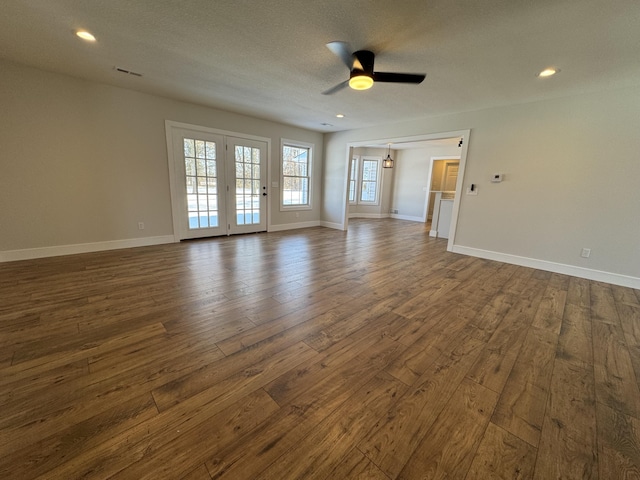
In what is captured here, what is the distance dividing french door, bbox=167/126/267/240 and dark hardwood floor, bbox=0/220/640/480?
2198mm

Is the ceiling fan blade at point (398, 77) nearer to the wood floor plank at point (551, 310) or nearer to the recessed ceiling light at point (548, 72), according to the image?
the recessed ceiling light at point (548, 72)

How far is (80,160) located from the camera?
3.97 m

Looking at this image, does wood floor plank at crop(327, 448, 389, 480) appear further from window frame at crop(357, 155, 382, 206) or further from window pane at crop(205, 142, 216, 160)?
window frame at crop(357, 155, 382, 206)

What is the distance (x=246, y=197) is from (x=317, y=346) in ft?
15.4

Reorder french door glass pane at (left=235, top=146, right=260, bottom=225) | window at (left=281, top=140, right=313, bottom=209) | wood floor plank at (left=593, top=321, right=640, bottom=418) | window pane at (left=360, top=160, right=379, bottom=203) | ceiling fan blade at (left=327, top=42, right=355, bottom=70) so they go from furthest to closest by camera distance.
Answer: window pane at (left=360, top=160, right=379, bottom=203)
window at (left=281, top=140, right=313, bottom=209)
french door glass pane at (left=235, top=146, right=260, bottom=225)
ceiling fan blade at (left=327, top=42, right=355, bottom=70)
wood floor plank at (left=593, top=321, right=640, bottom=418)

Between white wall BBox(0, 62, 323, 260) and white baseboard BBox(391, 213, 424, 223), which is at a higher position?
white wall BBox(0, 62, 323, 260)

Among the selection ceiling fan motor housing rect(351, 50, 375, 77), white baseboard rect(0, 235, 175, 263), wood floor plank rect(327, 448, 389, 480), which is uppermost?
ceiling fan motor housing rect(351, 50, 375, 77)

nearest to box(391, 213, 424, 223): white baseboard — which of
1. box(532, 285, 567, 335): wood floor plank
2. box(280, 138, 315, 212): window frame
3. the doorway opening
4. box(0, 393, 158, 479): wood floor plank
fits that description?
the doorway opening

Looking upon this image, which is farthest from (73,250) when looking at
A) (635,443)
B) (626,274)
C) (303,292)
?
(626,274)

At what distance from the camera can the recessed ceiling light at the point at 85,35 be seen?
2564mm

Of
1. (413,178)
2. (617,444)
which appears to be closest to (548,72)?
(617,444)

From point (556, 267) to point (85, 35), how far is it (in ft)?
22.4

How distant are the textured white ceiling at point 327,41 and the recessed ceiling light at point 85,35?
0.08m

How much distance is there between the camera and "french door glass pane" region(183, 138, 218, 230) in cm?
503
